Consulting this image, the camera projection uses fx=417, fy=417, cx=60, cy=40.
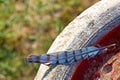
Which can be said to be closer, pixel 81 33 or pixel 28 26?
pixel 81 33

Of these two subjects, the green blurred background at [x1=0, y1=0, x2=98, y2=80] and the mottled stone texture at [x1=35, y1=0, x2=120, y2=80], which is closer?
the mottled stone texture at [x1=35, y1=0, x2=120, y2=80]

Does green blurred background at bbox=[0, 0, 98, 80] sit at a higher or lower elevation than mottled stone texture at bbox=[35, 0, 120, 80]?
higher

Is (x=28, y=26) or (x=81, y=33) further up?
(x=28, y=26)

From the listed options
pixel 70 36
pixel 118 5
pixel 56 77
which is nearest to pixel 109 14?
pixel 118 5

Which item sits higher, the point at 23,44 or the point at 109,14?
the point at 23,44

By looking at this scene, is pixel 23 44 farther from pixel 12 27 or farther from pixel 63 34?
pixel 63 34

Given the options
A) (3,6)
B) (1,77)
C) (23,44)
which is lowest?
(1,77)
